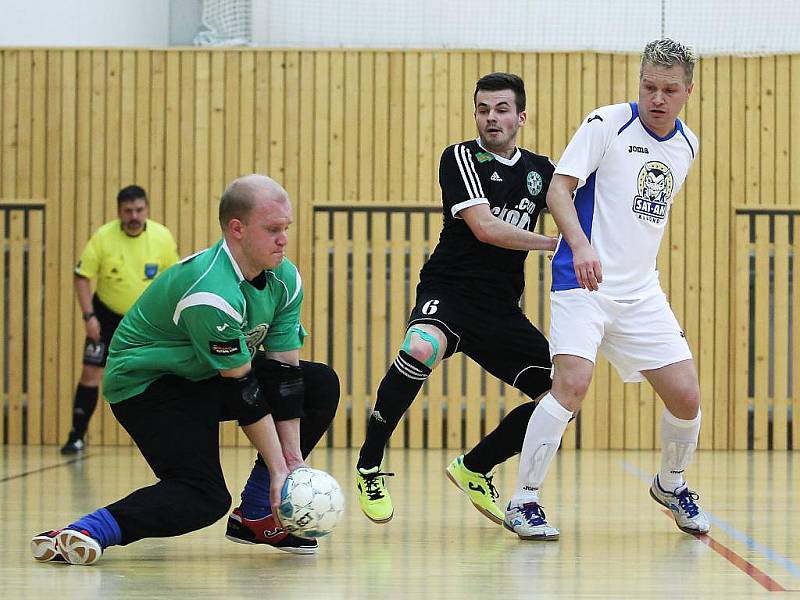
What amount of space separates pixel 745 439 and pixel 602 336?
4924mm

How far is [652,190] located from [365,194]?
15.7ft

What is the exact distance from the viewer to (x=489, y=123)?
452 centimetres

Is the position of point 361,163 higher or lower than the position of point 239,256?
higher

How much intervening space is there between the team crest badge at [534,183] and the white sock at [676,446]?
904mm

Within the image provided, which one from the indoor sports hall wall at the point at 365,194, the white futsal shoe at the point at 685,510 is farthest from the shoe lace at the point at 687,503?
the indoor sports hall wall at the point at 365,194

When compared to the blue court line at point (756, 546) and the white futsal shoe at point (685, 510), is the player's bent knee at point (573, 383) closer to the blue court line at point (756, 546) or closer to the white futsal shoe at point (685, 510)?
the white futsal shoe at point (685, 510)

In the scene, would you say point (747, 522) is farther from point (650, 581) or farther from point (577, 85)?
point (577, 85)

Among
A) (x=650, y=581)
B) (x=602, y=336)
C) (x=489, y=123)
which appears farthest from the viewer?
(x=489, y=123)

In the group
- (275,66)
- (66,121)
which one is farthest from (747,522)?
(66,121)

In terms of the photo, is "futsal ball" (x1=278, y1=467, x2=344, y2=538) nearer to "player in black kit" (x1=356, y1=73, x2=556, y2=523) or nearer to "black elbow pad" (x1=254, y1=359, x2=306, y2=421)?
"black elbow pad" (x1=254, y1=359, x2=306, y2=421)

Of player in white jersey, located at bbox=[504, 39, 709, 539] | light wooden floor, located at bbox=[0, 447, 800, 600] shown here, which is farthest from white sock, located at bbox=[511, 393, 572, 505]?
light wooden floor, located at bbox=[0, 447, 800, 600]

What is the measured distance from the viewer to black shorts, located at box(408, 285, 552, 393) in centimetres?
446

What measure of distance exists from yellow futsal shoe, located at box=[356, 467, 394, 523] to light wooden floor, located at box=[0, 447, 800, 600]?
8 cm

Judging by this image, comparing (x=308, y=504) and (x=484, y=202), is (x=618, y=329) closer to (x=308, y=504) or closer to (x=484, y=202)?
(x=484, y=202)
